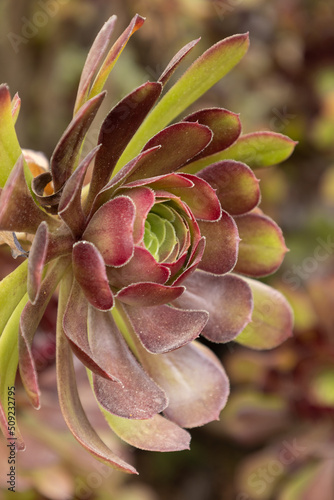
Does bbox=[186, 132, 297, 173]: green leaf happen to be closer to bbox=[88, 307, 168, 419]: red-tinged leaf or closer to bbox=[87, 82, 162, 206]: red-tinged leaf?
bbox=[87, 82, 162, 206]: red-tinged leaf

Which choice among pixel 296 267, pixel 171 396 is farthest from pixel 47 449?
pixel 296 267

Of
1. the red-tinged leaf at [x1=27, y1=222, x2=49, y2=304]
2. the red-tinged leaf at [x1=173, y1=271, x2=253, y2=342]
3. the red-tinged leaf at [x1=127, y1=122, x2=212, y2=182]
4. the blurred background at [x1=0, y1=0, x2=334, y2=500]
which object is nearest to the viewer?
the red-tinged leaf at [x1=27, y1=222, x2=49, y2=304]

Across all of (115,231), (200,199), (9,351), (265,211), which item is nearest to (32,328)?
(9,351)

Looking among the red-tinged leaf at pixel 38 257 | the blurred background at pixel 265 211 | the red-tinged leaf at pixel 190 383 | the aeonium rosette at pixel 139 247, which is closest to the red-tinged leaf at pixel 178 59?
the aeonium rosette at pixel 139 247

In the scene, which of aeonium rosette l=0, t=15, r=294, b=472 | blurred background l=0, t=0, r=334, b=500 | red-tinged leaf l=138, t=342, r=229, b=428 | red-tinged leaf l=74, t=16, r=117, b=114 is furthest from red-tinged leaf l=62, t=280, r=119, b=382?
blurred background l=0, t=0, r=334, b=500

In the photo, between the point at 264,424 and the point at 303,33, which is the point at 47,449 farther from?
the point at 303,33

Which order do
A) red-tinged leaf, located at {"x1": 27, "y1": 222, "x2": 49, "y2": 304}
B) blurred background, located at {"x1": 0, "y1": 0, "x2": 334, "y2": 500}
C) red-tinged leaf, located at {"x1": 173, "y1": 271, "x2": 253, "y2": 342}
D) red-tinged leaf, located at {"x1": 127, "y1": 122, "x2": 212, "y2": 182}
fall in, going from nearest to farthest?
red-tinged leaf, located at {"x1": 27, "y1": 222, "x2": 49, "y2": 304}
red-tinged leaf, located at {"x1": 127, "y1": 122, "x2": 212, "y2": 182}
red-tinged leaf, located at {"x1": 173, "y1": 271, "x2": 253, "y2": 342}
blurred background, located at {"x1": 0, "y1": 0, "x2": 334, "y2": 500}

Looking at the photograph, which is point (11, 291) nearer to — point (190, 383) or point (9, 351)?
point (9, 351)
